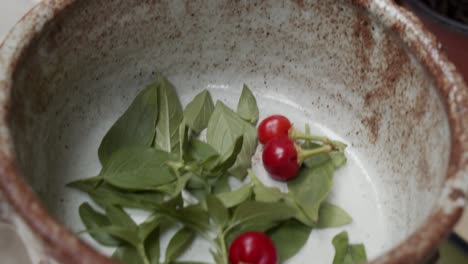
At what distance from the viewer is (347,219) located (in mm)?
821

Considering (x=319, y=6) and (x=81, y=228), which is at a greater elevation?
(x=319, y=6)

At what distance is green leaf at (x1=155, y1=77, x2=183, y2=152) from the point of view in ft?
2.84

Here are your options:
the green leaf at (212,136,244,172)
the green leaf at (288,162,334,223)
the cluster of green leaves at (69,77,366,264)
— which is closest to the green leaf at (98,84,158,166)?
the cluster of green leaves at (69,77,366,264)

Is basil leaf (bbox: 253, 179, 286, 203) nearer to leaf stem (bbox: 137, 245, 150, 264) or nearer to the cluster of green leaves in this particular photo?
the cluster of green leaves

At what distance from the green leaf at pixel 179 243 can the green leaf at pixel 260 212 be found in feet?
0.23

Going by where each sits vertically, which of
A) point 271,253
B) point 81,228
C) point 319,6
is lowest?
point 81,228

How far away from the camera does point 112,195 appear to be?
2.63ft

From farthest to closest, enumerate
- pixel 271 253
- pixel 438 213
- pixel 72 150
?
pixel 72 150 < pixel 271 253 < pixel 438 213

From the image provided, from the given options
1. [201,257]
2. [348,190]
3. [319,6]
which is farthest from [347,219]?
[319,6]

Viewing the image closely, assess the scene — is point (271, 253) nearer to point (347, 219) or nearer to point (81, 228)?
point (347, 219)

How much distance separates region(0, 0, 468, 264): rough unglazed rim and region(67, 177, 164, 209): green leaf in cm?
18

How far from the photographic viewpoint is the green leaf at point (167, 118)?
2.84ft

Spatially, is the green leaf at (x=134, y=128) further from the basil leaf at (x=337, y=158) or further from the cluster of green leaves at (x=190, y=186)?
the basil leaf at (x=337, y=158)

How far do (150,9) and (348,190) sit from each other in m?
0.39
